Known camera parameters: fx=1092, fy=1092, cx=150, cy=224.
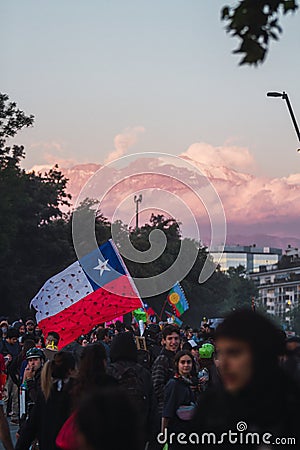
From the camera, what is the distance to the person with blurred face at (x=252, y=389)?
14.6ft

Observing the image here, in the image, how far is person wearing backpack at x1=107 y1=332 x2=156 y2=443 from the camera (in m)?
9.38

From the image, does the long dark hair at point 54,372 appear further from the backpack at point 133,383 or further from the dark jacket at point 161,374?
the dark jacket at point 161,374

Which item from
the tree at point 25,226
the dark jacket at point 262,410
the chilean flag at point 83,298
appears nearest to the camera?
the dark jacket at point 262,410

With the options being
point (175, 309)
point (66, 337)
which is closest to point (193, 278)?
point (175, 309)

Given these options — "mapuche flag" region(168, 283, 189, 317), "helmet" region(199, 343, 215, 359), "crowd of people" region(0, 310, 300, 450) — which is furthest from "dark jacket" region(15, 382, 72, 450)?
"mapuche flag" region(168, 283, 189, 317)

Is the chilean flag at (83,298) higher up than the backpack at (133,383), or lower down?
higher up

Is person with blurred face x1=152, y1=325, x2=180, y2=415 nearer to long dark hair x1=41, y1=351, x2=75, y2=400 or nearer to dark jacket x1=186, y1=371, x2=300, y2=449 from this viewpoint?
long dark hair x1=41, y1=351, x2=75, y2=400

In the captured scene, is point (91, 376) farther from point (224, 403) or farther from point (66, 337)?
point (66, 337)

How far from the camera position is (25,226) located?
206 ft

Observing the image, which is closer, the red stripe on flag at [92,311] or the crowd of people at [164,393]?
the crowd of people at [164,393]

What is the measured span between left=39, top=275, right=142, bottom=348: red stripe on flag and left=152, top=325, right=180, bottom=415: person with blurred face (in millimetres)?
8260

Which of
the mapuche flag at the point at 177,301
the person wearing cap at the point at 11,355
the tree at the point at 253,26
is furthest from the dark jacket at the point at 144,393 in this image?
the mapuche flag at the point at 177,301

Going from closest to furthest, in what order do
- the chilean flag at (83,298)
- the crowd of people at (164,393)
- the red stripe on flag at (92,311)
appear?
the crowd of people at (164,393), the red stripe on flag at (92,311), the chilean flag at (83,298)

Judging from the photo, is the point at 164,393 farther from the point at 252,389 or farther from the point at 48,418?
the point at 252,389
